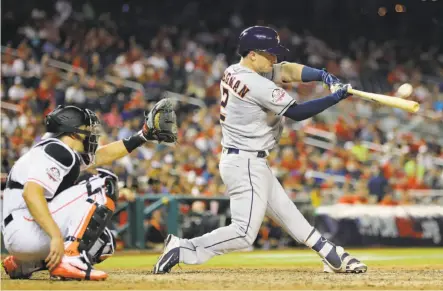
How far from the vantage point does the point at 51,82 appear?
16.5m

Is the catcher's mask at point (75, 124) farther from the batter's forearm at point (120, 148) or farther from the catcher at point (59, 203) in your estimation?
the batter's forearm at point (120, 148)

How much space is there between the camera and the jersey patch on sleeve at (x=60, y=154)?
19.5 feet

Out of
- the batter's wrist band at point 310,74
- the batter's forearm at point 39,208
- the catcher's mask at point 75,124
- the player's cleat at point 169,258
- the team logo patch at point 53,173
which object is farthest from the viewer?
the batter's wrist band at point 310,74

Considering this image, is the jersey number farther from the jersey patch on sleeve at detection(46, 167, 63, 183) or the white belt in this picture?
the jersey patch on sleeve at detection(46, 167, 63, 183)

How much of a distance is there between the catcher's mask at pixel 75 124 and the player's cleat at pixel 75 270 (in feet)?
2.57

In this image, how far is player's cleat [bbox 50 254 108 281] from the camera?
5.89m

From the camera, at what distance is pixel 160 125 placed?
6.57 meters

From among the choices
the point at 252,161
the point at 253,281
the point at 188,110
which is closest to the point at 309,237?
the point at 252,161

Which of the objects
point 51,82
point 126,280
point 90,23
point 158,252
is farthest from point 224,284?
point 90,23

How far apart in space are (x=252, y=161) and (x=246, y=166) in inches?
2.4

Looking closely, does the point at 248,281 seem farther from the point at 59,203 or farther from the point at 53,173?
the point at 53,173

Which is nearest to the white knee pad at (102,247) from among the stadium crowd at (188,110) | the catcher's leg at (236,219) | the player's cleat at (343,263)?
the catcher's leg at (236,219)

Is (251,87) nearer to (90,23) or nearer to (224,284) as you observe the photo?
(224,284)

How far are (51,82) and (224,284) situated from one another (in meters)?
11.4
